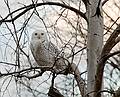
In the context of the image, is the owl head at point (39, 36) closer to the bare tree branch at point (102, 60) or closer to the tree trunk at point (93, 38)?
the tree trunk at point (93, 38)

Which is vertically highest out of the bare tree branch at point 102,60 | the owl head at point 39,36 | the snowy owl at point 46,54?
the owl head at point 39,36

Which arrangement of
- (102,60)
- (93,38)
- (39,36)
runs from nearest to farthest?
(102,60) → (93,38) → (39,36)

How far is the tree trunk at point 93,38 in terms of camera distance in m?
0.98

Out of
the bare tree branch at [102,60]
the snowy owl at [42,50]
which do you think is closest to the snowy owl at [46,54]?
the snowy owl at [42,50]

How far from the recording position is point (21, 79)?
1.05 meters

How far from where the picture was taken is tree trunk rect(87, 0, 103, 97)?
3.22 feet

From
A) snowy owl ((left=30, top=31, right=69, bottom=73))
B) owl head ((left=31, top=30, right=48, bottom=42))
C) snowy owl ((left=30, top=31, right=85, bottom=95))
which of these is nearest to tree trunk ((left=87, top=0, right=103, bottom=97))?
snowy owl ((left=30, top=31, right=85, bottom=95))

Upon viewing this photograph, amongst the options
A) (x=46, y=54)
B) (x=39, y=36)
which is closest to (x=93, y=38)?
(x=46, y=54)

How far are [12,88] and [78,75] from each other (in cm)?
46

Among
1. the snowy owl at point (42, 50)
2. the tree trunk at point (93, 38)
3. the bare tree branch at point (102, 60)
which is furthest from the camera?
the snowy owl at point (42, 50)

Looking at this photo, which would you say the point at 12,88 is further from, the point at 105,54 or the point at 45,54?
the point at 105,54

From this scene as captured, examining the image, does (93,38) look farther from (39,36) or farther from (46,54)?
(39,36)

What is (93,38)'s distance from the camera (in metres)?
1.00

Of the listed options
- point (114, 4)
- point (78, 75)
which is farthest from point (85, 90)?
point (114, 4)
